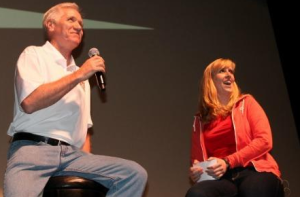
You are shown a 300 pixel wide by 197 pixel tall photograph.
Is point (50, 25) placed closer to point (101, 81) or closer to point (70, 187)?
point (101, 81)

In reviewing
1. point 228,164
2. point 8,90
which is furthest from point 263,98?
point 8,90

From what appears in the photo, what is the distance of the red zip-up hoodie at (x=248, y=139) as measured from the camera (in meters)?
2.53

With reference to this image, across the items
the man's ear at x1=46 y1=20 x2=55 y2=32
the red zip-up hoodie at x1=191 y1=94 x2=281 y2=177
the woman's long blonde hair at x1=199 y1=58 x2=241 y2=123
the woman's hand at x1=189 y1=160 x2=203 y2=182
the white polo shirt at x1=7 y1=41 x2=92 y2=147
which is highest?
the man's ear at x1=46 y1=20 x2=55 y2=32

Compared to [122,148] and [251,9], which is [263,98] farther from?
[122,148]

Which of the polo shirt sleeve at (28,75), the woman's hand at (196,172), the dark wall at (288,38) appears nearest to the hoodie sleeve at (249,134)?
the woman's hand at (196,172)

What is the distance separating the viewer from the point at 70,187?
204cm

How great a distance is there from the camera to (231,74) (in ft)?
9.84

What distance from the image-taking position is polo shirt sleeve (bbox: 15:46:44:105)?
2104 mm

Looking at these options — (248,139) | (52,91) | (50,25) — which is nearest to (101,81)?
(52,91)

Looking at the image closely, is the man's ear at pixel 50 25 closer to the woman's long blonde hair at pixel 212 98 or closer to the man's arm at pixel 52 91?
the man's arm at pixel 52 91

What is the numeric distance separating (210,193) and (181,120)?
1.46m

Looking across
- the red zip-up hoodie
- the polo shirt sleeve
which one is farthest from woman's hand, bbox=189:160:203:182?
the polo shirt sleeve

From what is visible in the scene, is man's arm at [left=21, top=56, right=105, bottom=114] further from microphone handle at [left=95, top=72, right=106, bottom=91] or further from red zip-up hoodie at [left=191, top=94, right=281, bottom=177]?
red zip-up hoodie at [left=191, top=94, right=281, bottom=177]

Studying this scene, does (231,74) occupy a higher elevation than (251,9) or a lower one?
lower
